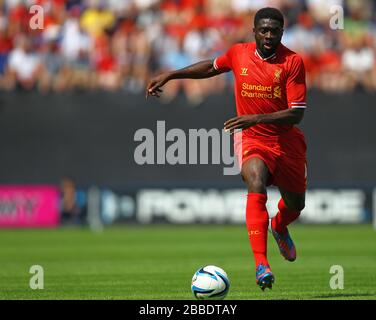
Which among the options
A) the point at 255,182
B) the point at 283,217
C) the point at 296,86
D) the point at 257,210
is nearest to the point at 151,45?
the point at 283,217

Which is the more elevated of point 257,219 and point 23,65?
point 23,65

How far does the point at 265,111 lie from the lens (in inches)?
444

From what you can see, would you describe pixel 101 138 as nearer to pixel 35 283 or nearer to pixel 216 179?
pixel 216 179

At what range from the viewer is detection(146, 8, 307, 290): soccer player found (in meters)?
10.6

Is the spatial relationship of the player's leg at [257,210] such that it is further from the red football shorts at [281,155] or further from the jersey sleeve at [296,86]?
the jersey sleeve at [296,86]

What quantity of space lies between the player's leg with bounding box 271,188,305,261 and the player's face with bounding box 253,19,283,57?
188cm

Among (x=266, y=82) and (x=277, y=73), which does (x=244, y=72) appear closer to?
(x=266, y=82)

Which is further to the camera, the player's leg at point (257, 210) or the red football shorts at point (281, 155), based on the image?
the red football shorts at point (281, 155)

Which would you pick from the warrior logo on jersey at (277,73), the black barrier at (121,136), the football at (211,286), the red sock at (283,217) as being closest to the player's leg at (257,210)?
the football at (211,286)

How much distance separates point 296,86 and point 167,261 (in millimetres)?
5769

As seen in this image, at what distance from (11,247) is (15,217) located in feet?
18.9

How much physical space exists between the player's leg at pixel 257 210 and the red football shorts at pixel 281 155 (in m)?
0.24

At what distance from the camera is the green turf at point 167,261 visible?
37.0ft

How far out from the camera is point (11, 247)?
61.8 ft
